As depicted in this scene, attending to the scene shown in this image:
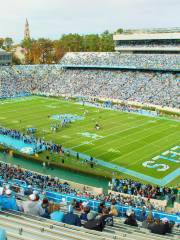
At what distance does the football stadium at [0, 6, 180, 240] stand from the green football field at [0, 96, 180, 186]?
9cm

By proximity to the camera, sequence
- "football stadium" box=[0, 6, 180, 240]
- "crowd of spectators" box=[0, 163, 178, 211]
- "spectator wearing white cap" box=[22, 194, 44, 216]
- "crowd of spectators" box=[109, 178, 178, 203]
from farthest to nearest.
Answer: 1. "crowd of spectators" box=[109, 178, 178, 203]
2. "crowd of spectators" box=[0, 163, 178, 211]
3. "football stadium" box=[0, 6, 180, 240]
4. "spectator wearing white cap" box=[22, 194, 44, 216]

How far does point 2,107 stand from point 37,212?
4557cm

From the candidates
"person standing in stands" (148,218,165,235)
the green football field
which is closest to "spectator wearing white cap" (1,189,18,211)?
"person standing in stands" (148,218,165,235)

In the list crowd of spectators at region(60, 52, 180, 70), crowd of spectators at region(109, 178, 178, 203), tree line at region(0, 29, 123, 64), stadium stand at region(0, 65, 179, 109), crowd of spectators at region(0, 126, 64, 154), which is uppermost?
tree line at region(0, 29, 123, 64)

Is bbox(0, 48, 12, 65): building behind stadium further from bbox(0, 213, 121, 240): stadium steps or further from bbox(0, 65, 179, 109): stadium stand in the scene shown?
bbox(0, 213, 121, 240): stadium steps

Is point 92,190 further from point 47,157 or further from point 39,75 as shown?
point 39,75

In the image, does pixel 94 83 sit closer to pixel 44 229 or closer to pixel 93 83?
pixel 93 83

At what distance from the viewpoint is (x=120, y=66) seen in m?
67.3

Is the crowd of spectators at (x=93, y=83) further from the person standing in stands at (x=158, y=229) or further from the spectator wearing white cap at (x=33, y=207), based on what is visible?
the spectator wearing white cap at (x=33, y=207)

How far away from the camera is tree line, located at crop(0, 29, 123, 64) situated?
323 feet

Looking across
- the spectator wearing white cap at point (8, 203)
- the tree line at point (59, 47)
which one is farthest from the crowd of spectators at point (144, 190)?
the tree line at point (59, 47)

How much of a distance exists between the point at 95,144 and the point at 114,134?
14.0 ft

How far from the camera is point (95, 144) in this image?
116 feet

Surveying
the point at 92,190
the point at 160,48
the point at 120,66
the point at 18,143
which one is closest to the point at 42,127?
the point at 18,143
